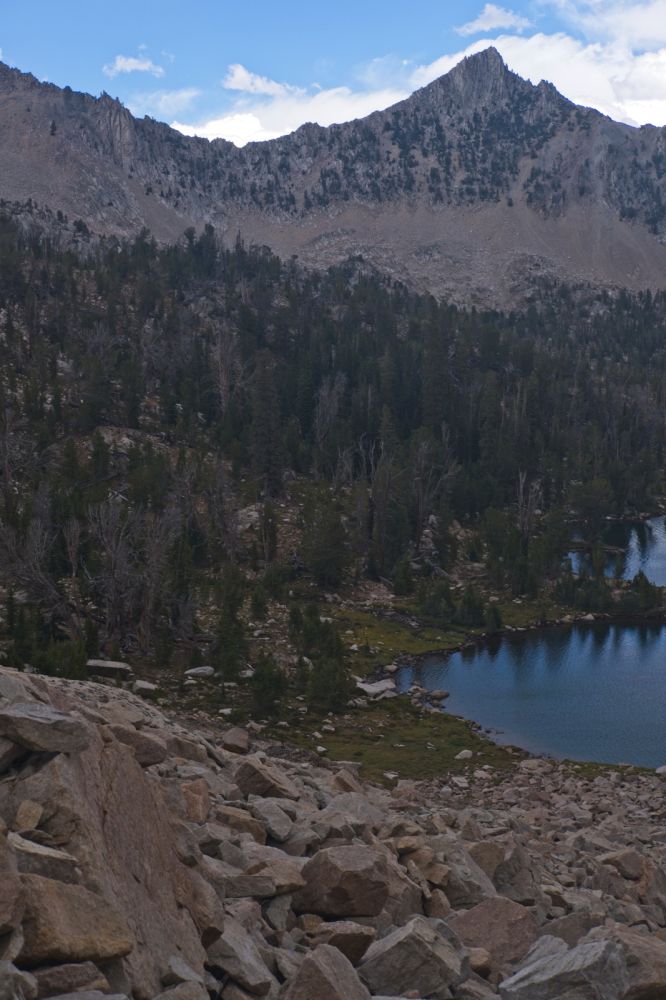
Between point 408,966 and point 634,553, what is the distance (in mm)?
78960

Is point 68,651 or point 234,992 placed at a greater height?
point 234,992

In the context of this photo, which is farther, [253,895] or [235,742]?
[235,742]

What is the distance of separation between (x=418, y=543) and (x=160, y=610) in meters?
31.5

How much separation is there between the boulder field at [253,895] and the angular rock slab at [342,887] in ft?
0.07

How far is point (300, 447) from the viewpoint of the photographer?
92.4 m

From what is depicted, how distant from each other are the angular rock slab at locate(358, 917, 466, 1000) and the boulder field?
0.07 feet

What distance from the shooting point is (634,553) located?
85.4 meters

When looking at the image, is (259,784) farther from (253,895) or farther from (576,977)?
(576,977)

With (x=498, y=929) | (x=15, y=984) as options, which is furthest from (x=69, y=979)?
(x=498, y=929)

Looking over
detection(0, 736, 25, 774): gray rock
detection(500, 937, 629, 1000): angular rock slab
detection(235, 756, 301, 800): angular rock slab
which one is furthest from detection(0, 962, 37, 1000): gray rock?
detection(235, 756, 301, 800): angular rock slab

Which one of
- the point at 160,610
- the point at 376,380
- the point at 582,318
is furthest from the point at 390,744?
the point at 582,318

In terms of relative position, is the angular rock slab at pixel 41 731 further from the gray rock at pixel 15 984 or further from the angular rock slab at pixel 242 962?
the gray rock at pixel 15 984

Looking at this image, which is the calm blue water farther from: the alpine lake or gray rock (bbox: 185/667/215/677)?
gray rock (bbox: 185/667/215/677)

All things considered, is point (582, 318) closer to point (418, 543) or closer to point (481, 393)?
point (481, 393)
